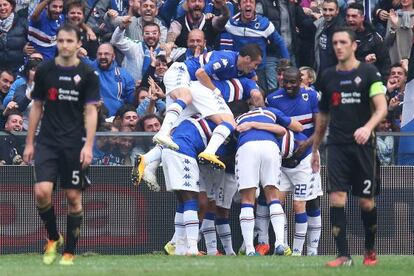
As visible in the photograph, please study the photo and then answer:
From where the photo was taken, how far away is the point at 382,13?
23641mm

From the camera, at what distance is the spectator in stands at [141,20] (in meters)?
23.0

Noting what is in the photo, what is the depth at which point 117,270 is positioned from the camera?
14.4 metres

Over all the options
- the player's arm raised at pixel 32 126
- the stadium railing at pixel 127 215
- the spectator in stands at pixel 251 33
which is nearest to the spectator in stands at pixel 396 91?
the spectator in stands at pixel 251 33

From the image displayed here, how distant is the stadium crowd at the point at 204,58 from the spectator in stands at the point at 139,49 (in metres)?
0.02

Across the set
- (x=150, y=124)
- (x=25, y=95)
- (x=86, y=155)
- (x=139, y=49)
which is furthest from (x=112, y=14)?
(x=86, y=155)

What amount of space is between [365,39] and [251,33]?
6.31 ft

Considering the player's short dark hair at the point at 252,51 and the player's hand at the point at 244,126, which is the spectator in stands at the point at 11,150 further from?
the player's short dark hair at the point at 252,51

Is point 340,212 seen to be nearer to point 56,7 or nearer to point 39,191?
point 39,191

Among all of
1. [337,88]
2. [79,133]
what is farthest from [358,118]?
[79,133]

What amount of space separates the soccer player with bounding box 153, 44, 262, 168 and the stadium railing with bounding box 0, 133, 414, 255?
1045mm

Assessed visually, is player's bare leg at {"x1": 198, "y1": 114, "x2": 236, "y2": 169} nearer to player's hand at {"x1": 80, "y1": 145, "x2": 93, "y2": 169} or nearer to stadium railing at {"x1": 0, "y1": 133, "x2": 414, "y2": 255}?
stadium railing at {"x1": 0, "y1": 133, "x2": 414, "y2": 255}

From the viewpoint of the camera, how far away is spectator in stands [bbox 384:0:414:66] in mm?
23047

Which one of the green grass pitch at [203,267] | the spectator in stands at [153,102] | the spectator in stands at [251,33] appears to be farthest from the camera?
the spectator in stands at [251,33]

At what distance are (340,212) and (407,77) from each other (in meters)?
7.53
